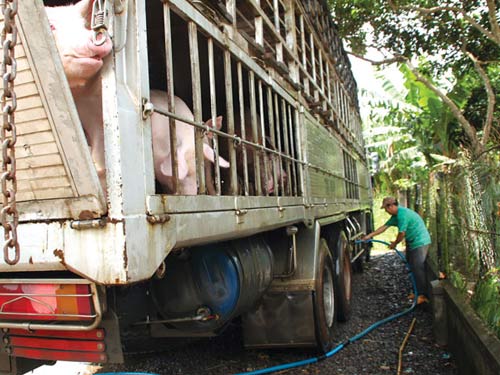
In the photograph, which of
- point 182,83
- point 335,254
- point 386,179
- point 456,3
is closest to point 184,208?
point 182,83

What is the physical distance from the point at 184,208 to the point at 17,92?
0.71 metres

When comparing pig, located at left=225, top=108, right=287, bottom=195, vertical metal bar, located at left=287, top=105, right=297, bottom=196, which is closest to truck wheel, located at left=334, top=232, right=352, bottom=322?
vertical metal bar, located at left=287, top=105, right=297, bottom=196

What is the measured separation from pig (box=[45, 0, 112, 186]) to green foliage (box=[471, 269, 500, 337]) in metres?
2.82

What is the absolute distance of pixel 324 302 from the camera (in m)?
4.19

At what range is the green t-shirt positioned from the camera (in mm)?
6543

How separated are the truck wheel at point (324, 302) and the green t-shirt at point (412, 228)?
2.49 meters

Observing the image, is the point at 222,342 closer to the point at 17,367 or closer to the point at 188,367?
the point at 188,367

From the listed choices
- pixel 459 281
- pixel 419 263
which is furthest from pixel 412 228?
pixel 459 281

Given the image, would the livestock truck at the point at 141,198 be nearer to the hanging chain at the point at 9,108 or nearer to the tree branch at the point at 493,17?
the hanging chain at the point at 9,108

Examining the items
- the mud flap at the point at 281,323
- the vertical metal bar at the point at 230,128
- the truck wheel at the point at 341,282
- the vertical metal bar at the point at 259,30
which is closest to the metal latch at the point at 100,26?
the vertical metal bar at the point at 230,128

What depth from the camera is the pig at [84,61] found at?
1.49m

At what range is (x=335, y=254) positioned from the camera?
17.0 ft

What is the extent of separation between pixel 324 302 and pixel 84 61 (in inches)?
131

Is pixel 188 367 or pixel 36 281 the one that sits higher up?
pixel 36 281
